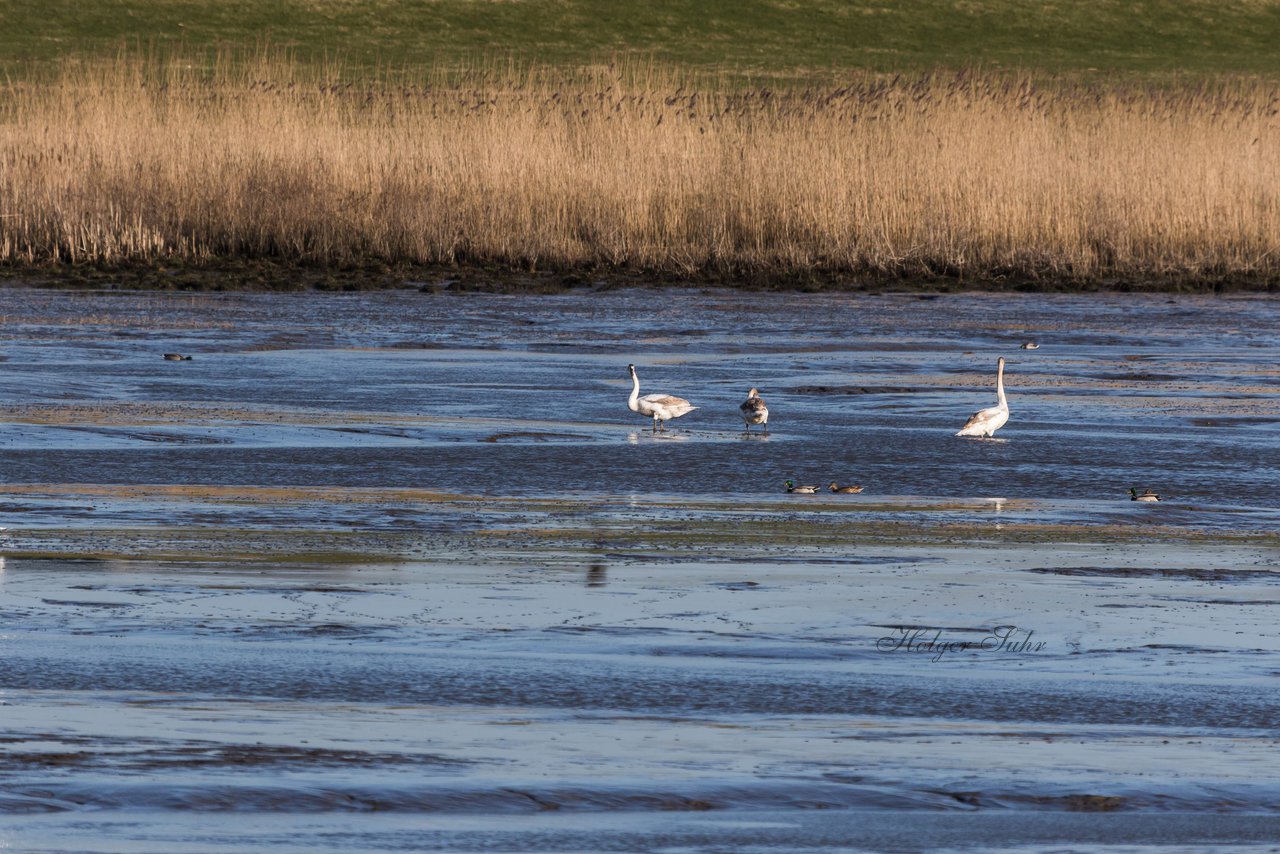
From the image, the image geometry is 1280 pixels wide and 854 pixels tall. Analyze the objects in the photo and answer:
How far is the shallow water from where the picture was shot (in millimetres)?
4594

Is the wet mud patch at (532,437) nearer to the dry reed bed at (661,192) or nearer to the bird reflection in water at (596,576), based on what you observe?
the bird reflection in water at (596,576)

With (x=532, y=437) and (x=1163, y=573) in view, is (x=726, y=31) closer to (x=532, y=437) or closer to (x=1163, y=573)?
(x=532, y=437)

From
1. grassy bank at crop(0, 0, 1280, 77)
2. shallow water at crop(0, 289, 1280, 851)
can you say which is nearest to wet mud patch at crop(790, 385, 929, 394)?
shallow water at crop(0, 289, 1280, 851)

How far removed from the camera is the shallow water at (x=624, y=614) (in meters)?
4.59

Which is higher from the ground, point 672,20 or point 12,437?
point 672,20

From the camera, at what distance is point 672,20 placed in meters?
68.1

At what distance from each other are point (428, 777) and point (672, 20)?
2545 inches

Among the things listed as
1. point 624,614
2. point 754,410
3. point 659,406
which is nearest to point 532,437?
point 659,406

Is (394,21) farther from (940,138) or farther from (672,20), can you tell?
(940,138)

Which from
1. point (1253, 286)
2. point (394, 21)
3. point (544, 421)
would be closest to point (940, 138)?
point (1253, 286)

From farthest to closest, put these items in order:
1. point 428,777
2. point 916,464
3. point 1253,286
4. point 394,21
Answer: point 394,21 < point 1253,286 < point 916,464 < point 428,777

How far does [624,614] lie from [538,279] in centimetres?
1365

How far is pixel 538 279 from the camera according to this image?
20.0 meters

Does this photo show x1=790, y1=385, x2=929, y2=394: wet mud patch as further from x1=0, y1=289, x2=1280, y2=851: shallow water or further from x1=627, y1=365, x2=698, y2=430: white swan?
x1=627, y1=365, x2=698, y2=430: white swan
